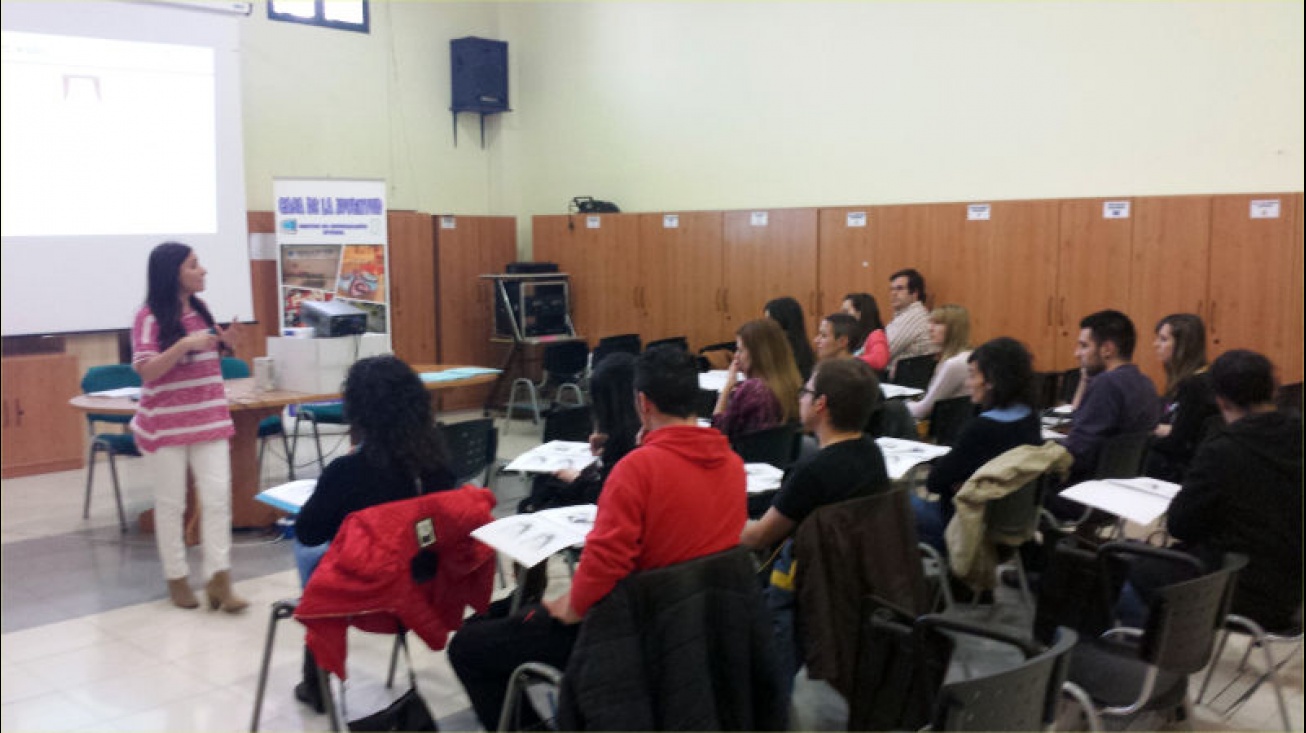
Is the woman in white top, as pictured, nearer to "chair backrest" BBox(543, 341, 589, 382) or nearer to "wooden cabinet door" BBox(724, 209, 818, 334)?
"wooden cabinet door" BBox(724, 209, 818, 334)

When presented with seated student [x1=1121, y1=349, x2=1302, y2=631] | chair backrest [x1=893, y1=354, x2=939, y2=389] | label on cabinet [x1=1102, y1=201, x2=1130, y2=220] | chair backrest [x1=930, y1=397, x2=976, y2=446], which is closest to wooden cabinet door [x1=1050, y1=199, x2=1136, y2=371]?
label on cabinet [x1=1102, y1=201, x2=1130, y2=220]

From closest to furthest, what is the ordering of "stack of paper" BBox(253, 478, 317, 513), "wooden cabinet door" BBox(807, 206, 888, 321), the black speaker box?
"stack of paper" BBox(253, 478, 317, 513) < "wooden cabinet door" BBox(807, 206, 888, 321) < the black speaker box

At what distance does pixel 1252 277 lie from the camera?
5.82m

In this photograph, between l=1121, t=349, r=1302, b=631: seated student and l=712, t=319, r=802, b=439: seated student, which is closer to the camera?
l=1121, t=349, r=1302, b=631: seated student

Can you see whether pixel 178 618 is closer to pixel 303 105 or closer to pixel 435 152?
pixel 303 105

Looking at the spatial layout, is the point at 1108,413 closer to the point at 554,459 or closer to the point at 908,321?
the point at 554,459

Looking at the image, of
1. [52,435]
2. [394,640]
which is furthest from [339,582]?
[52,435]

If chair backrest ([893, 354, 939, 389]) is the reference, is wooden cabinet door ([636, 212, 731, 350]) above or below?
above

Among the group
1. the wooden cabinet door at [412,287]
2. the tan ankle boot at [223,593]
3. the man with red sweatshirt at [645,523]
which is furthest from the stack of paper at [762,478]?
the wooden cabinet door at [412,287]

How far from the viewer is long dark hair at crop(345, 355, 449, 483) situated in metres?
2.73

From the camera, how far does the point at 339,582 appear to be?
2570mm

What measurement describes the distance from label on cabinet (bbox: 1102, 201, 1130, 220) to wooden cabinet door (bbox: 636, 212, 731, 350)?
9.68ft

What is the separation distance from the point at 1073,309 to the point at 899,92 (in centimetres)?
205

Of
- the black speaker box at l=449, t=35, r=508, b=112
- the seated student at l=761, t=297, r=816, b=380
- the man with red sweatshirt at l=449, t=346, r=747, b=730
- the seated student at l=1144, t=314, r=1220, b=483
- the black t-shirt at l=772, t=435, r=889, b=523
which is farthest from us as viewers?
the black speaker box at l=449, t=35, r=508, b=112
